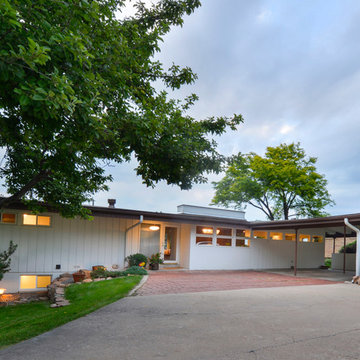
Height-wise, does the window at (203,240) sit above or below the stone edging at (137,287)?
above

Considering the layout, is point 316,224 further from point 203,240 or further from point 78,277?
point 78,277

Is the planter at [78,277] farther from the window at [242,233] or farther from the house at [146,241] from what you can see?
the window at [242,233]

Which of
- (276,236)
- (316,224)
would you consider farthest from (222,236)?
(316,224)

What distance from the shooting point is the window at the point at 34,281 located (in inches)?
438

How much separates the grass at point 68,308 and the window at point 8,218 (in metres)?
3.40

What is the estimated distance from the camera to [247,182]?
987 inches

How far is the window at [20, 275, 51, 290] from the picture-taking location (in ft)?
36.5

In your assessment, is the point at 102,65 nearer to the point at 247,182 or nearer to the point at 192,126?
the point at 192,126

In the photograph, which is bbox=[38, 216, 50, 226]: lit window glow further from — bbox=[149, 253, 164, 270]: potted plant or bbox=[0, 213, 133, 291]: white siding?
bbox=[149, 253, 164, 270]: potted plant

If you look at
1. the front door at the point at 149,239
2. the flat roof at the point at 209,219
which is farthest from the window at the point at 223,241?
the front door at the point at 149,239

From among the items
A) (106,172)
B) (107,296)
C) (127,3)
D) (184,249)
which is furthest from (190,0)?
(184,249)

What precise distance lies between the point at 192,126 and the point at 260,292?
5.05 metres

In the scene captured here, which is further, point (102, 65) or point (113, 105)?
point (113, 105)

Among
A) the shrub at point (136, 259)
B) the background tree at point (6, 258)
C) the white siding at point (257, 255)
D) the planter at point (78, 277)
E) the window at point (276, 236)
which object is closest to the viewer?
the background tree at point (6, 258)
